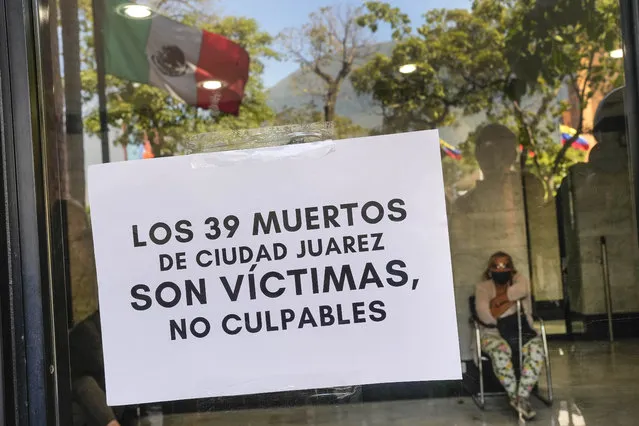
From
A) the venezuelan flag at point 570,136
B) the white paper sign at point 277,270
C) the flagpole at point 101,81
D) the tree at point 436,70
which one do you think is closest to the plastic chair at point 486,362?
the white paper sign at point 277,270

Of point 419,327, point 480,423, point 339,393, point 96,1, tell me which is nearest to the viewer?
point 419,327

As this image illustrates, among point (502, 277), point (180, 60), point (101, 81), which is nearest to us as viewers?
point (502, 277)

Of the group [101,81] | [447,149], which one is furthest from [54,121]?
[101,81]

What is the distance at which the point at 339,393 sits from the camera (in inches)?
60.8

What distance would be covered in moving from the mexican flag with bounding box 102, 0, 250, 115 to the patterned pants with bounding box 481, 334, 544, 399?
3.29m

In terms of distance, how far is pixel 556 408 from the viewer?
322 centimetres

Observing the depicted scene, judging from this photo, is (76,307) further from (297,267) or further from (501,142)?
(501,142)

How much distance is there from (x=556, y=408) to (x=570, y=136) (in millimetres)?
2536

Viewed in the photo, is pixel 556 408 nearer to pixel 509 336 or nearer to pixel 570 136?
pixel 509 336

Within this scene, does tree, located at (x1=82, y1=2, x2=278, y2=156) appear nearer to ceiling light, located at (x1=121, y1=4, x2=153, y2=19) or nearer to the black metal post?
ceiling light, located at (x1=121, y1=4, x2=153, y2=19)

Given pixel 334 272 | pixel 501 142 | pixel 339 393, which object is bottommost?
pixel 339 393

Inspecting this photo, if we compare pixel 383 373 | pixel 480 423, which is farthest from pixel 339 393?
pixel 480 423

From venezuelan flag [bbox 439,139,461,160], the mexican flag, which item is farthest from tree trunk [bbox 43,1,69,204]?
the mexican flag

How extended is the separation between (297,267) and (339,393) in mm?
415
